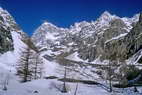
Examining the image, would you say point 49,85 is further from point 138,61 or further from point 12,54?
point 138,61

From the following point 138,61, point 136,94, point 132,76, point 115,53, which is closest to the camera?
point 136,94

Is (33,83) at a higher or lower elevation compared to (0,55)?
lower

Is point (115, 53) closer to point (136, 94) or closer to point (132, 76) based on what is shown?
point (136, 94)

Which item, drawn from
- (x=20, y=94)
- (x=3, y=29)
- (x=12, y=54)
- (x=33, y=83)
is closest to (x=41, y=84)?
(x=33, y=83)

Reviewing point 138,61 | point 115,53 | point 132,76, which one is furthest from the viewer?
point 138,61

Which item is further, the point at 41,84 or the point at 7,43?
the point at 7,43

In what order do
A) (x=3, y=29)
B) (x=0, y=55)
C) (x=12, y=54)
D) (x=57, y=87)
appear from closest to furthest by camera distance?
(x=57, y=87) → (x=0, y=55) → (x=12, y=54) → (x=3, y=29)

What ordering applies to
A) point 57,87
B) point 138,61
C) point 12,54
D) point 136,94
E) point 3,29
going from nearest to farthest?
1. point 136,94
2. point 57,87
3. point 12,54
4. point 3,29
5. point 138,61

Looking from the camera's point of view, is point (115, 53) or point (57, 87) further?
point (115, 53)

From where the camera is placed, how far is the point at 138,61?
Result: 652ft

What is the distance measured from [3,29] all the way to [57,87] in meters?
97.8

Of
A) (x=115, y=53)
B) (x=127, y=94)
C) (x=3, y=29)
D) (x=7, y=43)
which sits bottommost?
(x=127, y=94)

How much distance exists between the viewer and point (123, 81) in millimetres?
58594

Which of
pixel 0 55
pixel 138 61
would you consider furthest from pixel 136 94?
pixel 138 61
